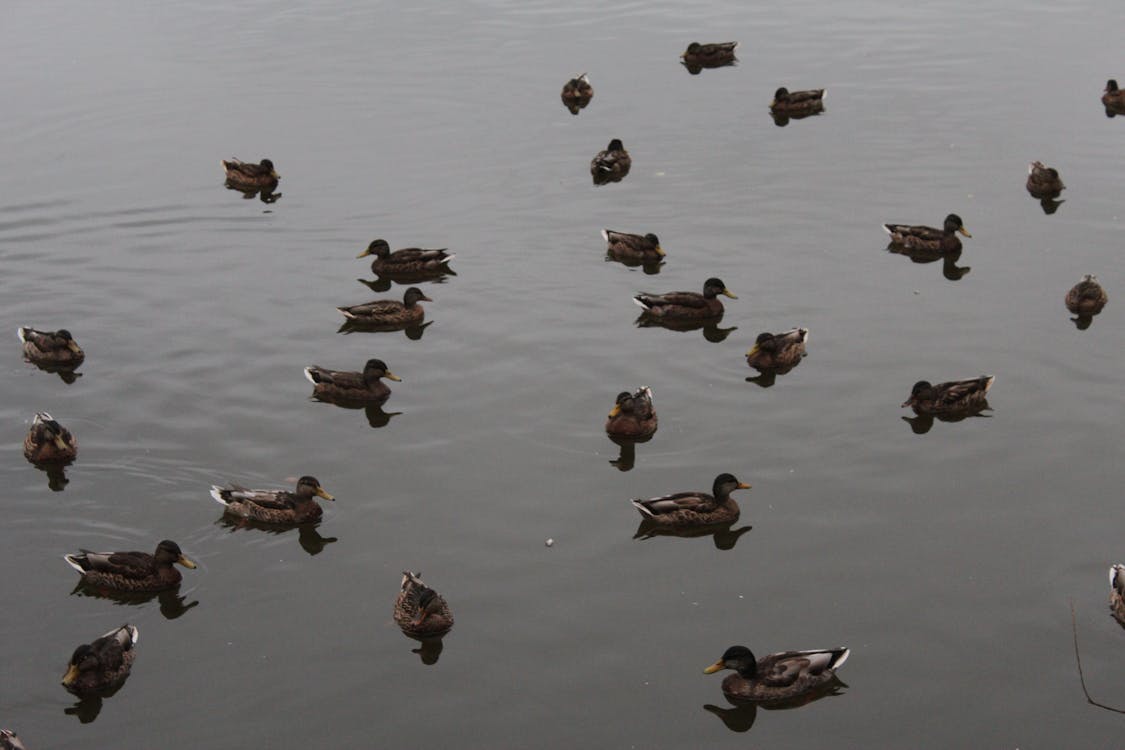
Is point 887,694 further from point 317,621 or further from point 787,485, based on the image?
point 317,621

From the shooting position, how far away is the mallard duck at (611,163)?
2523 centimetres

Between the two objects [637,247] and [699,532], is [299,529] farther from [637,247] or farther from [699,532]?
[637,247]

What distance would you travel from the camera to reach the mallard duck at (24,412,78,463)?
659 inches

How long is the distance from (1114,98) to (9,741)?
929 inches

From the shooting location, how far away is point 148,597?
47.1 ft

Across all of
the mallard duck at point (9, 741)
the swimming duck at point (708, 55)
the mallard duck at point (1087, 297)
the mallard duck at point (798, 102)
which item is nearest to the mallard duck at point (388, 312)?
the mallard duck at point (1087, 297)

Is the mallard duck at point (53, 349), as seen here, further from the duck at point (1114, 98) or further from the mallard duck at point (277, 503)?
the duck at point (1114, 98)

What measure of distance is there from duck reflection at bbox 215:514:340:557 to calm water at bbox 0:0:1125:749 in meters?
0.05

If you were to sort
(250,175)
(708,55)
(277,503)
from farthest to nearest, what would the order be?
(708,55) < (250,175) < (277,503)

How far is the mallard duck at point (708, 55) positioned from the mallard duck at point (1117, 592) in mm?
19766

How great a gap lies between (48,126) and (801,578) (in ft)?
71.0

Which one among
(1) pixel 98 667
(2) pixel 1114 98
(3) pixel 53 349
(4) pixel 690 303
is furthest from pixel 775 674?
(2) pixel 1114 98

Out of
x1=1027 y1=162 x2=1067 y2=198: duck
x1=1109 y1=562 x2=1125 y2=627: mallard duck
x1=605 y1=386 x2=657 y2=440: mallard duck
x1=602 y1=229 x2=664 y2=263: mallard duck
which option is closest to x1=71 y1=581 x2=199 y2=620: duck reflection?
x1=605 y1=386 x2=657 y2=440: mallard duck

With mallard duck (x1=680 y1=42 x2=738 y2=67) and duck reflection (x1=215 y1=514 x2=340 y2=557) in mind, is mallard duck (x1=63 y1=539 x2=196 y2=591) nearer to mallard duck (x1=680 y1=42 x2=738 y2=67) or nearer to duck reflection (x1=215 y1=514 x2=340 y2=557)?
duck reflection (x1=215 y1=514 x2=340 y2=557)
